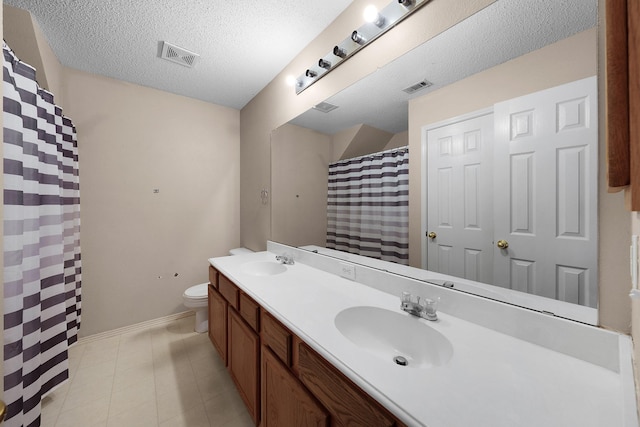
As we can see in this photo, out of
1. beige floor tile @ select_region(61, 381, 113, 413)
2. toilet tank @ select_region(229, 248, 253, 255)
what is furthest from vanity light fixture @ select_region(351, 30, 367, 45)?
beige floor tile @ select_region(61, 381, 113, 413)

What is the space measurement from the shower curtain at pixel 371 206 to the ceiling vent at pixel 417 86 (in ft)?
0.90

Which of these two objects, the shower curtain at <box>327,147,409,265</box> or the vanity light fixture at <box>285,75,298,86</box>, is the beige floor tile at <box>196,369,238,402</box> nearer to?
the shower curtain at <box>327,147,409,265</box>

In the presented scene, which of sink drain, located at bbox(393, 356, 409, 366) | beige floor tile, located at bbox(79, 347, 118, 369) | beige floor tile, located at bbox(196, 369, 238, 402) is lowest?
beige floor tile, located at bbox(196, 369, 238, 402)

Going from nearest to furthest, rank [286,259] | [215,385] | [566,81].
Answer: [566,81]
[215,385]
[286,259]

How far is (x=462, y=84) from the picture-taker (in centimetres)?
95

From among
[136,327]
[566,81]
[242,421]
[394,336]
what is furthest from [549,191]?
[136,327]

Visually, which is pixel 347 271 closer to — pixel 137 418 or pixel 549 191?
pixel 549 191

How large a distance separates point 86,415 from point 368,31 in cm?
269

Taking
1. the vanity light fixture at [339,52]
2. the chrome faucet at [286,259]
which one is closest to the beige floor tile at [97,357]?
the chrome faucet at [286,259]

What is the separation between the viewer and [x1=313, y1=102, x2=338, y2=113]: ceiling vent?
1.60 m

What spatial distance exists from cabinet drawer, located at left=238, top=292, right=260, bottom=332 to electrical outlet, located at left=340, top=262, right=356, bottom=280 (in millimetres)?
529

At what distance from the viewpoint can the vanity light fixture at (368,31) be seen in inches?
44.6

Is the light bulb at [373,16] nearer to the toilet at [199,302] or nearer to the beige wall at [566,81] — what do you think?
the beige wall at [566,81]

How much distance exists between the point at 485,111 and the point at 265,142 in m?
1.88
